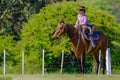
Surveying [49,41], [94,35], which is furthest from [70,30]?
[49,41]

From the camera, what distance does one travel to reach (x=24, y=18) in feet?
141

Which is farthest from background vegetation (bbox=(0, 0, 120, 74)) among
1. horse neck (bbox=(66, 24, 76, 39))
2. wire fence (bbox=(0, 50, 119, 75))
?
horse neck (bbox=(66, 24, 76, 39))

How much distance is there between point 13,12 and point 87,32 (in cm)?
2513

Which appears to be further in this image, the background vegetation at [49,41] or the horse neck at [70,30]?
the background vegetation at [49,41]

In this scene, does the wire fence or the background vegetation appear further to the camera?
the background vegetation

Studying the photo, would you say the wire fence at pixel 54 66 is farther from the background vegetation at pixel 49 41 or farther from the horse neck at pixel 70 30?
the horse neck at pixel 70 30

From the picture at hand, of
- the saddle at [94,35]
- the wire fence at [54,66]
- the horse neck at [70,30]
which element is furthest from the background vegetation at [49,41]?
the horse neck at [70,30]

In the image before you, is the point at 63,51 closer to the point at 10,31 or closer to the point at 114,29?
the point at 114,29

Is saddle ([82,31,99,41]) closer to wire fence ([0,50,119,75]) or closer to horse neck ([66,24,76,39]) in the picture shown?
horse neck ([66,24,76,39])

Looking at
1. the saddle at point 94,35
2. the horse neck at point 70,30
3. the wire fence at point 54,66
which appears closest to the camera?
the horse neck at point 70,30

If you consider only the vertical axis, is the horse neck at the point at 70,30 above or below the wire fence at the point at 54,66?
above

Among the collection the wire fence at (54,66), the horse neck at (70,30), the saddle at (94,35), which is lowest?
the wire fence at (54,66)

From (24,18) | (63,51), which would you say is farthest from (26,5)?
(63,51)

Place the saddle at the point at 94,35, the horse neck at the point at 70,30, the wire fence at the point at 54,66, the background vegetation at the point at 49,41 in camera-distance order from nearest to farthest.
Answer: the horse neck at the point at 70,30 → the saddle at the point at 94,35 → the wire fence at the point at 54,66 → the background vegetation at the point at 49,41
